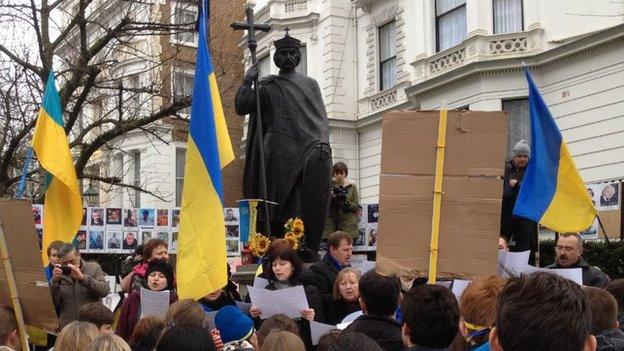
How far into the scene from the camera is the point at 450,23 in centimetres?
2336

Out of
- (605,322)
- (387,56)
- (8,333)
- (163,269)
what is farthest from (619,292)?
(387,56)

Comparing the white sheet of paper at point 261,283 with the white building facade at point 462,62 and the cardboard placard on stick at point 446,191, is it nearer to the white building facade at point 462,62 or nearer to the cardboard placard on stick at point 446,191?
the cardboard placard on stick at point 446,191

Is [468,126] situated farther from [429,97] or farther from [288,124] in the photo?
[429,97]

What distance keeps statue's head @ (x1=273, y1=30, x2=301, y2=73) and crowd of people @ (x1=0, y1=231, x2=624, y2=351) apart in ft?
6.61

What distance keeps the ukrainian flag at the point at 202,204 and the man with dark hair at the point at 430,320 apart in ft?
7.98

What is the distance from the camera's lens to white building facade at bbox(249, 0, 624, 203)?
18.9 meters

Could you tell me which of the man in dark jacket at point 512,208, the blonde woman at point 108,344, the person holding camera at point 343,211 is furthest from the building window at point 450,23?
the blonde woman at point 108,344

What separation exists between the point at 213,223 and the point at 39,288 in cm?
127

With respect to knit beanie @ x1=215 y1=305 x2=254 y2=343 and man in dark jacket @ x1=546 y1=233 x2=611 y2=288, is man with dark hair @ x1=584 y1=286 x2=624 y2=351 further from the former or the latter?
man in dark jacket @ x1=546 y1=233 x2=611 y2=288

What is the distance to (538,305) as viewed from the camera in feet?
7.00

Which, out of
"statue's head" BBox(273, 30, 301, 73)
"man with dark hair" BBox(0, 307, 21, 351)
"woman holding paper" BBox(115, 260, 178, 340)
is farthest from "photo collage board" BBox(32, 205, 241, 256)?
"man with dark hair" BBox(0, 307, 21, 351)

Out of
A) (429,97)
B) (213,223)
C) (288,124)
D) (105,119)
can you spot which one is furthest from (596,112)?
(213,223)

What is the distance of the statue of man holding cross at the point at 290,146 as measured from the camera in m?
7.59

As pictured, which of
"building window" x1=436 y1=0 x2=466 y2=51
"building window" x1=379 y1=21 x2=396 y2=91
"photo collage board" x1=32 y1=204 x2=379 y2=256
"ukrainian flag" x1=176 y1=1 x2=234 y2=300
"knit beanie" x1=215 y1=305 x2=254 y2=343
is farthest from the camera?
"building window" x1=379 y1=21 x2=396 y2=91
